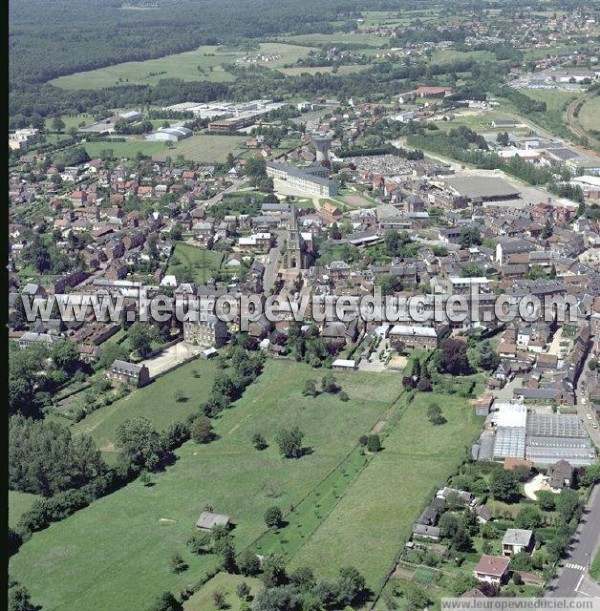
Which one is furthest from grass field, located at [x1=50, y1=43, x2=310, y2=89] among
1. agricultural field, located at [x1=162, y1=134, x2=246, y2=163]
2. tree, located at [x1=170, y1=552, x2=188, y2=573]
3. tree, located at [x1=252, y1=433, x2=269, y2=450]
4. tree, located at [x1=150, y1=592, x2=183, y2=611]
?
tree, located at [x1=150, y1=592, x2=183, y2=611]

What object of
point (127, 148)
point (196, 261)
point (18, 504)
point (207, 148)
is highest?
point (207, 148)

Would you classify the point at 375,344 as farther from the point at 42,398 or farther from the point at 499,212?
the point at 499,212

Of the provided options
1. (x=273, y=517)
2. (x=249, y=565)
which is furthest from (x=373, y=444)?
(x=249, y=565)

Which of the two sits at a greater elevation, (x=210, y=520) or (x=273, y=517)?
(x=273, y=517)

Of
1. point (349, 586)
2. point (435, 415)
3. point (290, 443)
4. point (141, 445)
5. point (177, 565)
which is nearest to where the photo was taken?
point (349, 586)

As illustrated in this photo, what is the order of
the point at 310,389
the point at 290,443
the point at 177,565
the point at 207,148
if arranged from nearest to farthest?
the point at 177,565 → the point at 290,443 → the point at 310,389 → the point at 207,148

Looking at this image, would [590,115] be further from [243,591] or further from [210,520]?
[243,591]

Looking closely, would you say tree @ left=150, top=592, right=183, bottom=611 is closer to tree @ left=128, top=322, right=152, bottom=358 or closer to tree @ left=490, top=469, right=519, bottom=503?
tree @ left=490, top=469, right=519, bottom=503
